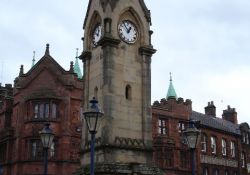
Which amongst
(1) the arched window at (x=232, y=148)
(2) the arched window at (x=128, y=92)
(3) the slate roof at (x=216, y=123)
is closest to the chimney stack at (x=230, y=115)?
(3) the slate roof at (x=216, y=123)

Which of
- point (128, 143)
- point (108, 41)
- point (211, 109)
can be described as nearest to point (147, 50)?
point (108, 41)

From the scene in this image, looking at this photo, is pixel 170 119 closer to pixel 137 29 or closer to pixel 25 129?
pixel 25 129

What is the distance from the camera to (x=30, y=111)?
50.7m

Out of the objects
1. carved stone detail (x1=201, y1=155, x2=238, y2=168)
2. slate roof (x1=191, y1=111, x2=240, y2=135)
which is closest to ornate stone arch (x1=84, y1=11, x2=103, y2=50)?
slate roof (x1=191, y1=111, x2=240, y2=135)

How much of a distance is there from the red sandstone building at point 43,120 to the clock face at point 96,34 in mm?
20843

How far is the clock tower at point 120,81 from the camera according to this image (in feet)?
87.4

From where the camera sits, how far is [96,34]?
30172mm

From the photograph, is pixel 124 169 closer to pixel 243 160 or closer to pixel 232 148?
pixel 232 148

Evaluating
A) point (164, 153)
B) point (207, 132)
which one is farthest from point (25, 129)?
point (207, 132)

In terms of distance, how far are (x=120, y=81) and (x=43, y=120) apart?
23199 millimetres

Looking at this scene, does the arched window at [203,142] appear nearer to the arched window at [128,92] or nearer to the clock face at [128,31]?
the clock face at [128,31]

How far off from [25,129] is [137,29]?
79.8ft

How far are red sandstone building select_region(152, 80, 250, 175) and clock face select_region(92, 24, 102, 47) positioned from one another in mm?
26933

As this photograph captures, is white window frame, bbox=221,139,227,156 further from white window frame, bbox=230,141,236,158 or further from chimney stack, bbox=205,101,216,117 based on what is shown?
chimney stack, bbox=205,101,216,117
